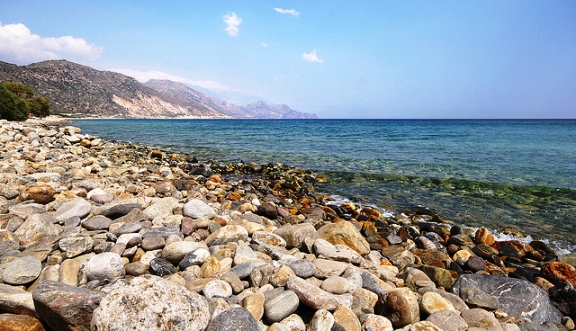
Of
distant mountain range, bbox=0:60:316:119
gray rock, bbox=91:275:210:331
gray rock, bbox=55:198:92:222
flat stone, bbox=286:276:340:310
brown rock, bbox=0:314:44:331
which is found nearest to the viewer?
gray rock, bbox=91:275:210:331

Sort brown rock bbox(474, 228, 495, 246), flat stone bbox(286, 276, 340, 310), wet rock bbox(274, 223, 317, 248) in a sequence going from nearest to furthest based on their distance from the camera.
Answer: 1. flat stone bbox(286, 276, 340, 310)
2. wet rock bbox(274, 223, 317, 248)
3. brown rock bbox(474, 228, 495, 246)

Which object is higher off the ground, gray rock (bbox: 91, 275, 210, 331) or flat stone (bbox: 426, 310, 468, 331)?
gray rock (bbox: 91, 275, 210, 331)

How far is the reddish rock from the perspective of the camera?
189 inches

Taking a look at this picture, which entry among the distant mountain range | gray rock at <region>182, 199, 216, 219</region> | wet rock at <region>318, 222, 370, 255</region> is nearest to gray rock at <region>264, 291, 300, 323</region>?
wet rock at <region>318, 222, 370, 255</region>

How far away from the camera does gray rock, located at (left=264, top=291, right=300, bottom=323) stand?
9.35 feet

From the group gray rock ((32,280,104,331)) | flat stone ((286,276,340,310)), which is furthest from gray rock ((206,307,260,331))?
gray rock ((32,280,104,331))

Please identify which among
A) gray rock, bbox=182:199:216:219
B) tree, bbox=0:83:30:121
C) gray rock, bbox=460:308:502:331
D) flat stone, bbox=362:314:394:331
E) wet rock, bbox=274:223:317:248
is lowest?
gray rock, bbox=460:308:502:331

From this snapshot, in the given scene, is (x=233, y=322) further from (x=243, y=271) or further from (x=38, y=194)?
(x=38, y=194)

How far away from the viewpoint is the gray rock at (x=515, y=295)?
3.93 m

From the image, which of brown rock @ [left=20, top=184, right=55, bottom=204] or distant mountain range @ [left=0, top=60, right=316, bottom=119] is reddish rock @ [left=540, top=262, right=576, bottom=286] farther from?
distant mountain range @ [left=0, top=60, right=316, bottom=119]

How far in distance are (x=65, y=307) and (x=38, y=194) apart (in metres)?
4.42

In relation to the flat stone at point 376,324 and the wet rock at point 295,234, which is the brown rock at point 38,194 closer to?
the wet rock at point 295,234

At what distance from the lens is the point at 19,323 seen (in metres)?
2.32

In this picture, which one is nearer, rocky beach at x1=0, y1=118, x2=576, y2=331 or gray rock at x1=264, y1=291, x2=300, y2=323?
rocky beach at x1=0, y1=118, x2=576, y2=331
